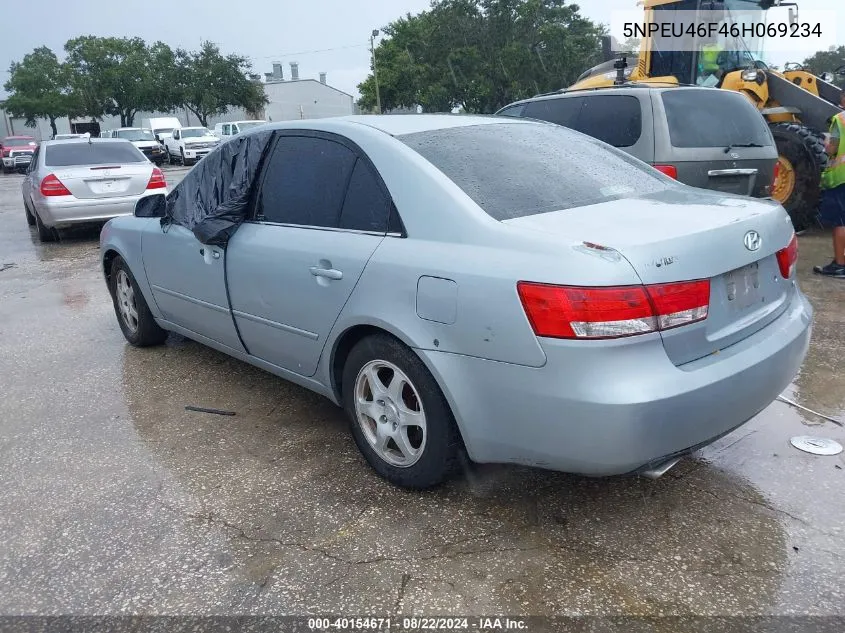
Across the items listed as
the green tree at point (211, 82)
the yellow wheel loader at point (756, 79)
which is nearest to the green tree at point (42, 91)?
the green tree at point (211, 82)

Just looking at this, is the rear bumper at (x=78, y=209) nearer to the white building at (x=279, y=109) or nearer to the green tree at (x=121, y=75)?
the green tree at (x=121, y=75)

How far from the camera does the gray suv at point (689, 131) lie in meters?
6.44

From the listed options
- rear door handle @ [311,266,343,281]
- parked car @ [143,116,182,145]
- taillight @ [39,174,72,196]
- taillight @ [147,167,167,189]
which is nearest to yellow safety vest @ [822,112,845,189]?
rear door handle @ [311,266,343,281]

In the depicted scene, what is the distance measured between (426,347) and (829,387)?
273 centimetres

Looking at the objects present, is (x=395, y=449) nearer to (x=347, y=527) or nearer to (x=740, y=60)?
(x=347, y=527)

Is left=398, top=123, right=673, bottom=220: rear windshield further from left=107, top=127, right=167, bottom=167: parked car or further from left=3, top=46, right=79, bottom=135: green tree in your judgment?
left=3, top=46, right=79, bottom=135: green tree

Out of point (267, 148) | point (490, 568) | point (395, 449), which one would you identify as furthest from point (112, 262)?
point (490, 568)

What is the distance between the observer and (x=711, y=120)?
6695mm

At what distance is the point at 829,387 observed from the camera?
412cm

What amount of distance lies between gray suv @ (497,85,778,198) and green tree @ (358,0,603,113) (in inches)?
1392

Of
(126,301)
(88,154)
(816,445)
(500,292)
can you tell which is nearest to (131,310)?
(126,301)

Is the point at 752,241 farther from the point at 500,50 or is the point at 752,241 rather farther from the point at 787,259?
the point at 500,50

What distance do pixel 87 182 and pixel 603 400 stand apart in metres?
9.80

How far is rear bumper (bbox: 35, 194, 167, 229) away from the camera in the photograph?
33.3 ft
